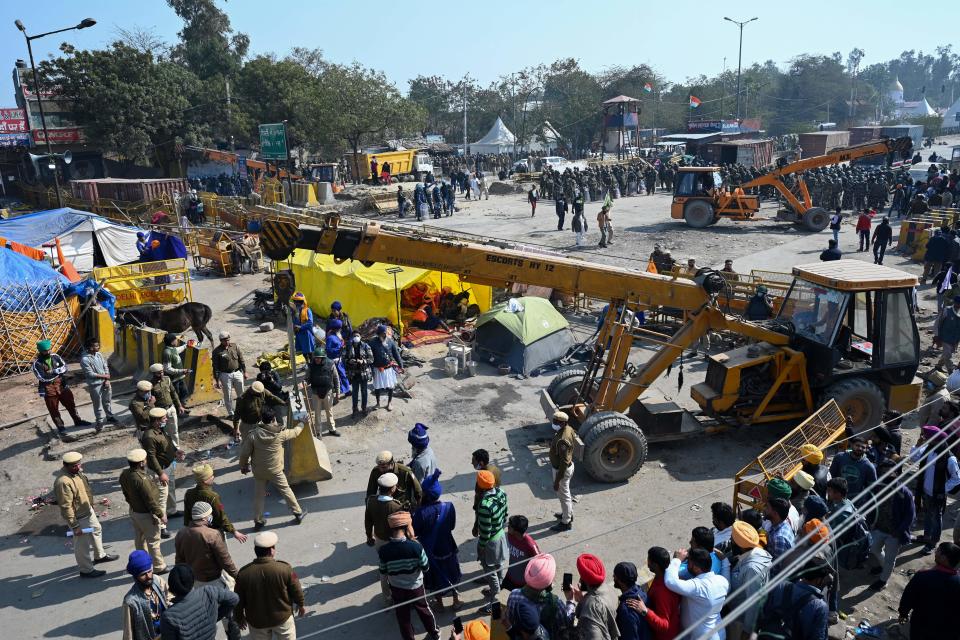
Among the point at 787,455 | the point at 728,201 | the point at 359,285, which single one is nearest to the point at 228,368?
the point at 359,285

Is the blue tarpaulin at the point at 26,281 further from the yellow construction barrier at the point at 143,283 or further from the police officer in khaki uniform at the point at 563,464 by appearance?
the police officer in khaki uniform at the point at 563,464

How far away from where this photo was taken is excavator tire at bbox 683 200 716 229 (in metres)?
25.2

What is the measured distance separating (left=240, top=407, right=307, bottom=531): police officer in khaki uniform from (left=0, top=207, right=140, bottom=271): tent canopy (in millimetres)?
14425

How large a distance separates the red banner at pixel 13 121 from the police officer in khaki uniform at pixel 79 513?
3831cm

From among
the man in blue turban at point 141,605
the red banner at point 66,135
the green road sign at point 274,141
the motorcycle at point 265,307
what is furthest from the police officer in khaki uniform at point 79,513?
the red banner at point 66,135

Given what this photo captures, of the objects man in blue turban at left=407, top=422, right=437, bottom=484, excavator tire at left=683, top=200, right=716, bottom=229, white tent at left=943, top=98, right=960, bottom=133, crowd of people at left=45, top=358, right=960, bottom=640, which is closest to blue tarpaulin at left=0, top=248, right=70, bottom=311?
crowd of people at left=45, top=358, right=960, bottom=640

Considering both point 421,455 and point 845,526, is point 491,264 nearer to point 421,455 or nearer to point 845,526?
point 421,455

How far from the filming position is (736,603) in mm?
4980

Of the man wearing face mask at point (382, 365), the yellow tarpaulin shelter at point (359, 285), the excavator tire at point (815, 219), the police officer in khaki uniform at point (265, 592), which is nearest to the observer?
the police officer in khaki uniform at point (265, 592)

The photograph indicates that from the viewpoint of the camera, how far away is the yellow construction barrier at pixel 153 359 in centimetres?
1068

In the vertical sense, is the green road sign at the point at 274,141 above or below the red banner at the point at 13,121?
below

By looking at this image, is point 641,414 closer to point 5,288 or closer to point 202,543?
point 202,543

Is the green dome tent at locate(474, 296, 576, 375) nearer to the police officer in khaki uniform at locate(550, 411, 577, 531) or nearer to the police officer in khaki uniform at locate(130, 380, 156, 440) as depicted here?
the police officer in khaki uniform at locate(550, 411, 577, 531)

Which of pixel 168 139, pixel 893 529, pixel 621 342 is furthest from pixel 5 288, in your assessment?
pixel 168 139
